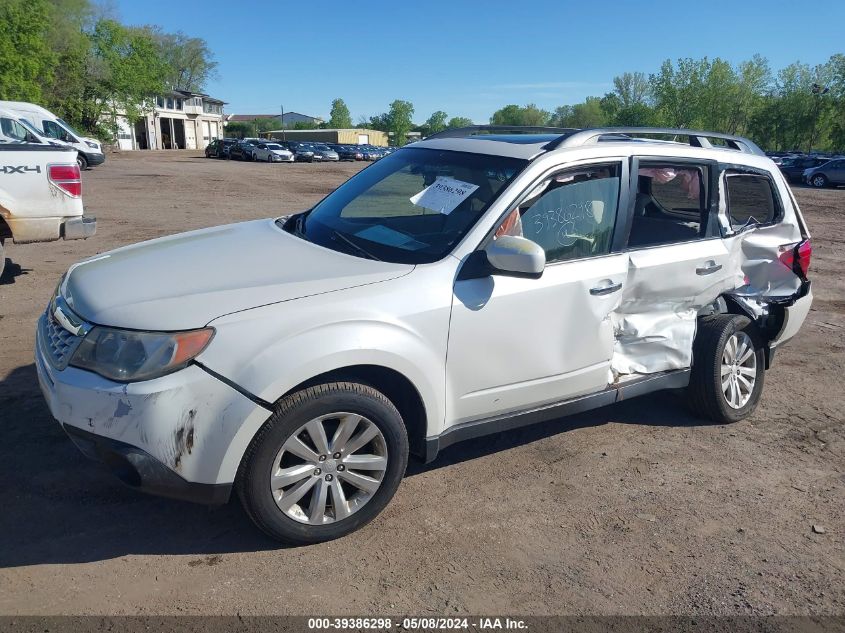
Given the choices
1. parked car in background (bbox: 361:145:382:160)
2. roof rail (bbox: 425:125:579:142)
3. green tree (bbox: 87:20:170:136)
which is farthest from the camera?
parked car in background (bbox: 361:145:382:160)

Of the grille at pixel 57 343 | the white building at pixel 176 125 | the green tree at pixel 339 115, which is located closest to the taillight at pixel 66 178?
the grille at pixel 57 343

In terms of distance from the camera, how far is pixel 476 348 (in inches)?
134

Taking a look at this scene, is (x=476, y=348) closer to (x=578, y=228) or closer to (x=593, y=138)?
(x=578, y=228)

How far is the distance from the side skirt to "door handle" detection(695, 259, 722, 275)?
647 mm

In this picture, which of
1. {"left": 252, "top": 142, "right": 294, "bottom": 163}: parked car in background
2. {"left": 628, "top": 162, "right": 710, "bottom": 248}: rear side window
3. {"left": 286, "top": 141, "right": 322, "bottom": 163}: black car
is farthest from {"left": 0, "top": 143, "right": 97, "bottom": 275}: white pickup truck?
{"left": 286, "top": 141, "right": 322, "bottom": 163}: black car

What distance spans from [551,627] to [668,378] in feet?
7.03

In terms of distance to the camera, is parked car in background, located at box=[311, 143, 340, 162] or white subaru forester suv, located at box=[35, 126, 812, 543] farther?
parked car in background, located at box=[311, 143, 340, 162]

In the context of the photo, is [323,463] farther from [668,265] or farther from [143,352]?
[668,265]

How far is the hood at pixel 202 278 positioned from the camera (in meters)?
2.92

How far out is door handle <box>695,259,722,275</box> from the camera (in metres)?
4.41

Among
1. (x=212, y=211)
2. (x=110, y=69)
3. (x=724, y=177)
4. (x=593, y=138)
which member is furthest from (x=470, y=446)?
(x=110, y=69)

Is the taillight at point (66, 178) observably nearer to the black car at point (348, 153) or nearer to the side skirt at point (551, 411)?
the side skirt at point (551, 411)

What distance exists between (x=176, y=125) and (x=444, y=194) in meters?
91.2

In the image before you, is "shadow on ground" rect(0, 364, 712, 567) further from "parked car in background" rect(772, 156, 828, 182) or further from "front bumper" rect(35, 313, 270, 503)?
"parked car in background" rect(772, 156, 828, 182)
